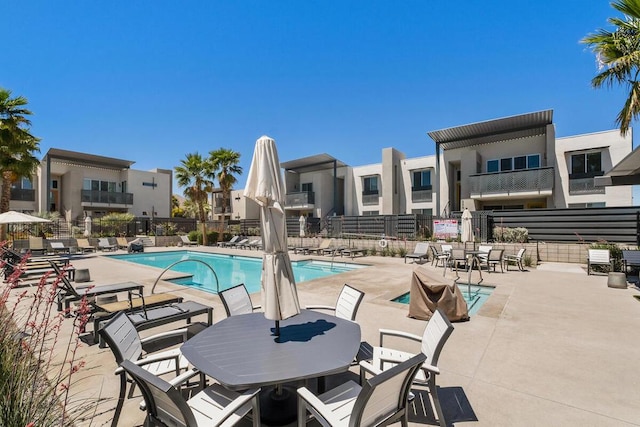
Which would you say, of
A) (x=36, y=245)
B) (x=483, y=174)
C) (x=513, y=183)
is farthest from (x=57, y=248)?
(x=513, y=183)

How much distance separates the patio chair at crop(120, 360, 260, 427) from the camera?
1.79m

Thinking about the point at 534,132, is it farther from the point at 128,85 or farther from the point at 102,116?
the point at 102,116

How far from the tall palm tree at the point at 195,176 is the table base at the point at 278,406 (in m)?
21.5

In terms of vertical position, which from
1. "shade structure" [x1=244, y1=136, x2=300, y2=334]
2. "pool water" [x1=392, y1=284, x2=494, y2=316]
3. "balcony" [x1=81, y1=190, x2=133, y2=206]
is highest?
"balcony" [x1=81, y1=190, x2=133, y2=206]

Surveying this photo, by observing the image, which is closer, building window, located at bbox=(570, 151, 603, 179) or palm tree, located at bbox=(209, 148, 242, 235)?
building window, located at bbox=(570, 151, 603, 179)

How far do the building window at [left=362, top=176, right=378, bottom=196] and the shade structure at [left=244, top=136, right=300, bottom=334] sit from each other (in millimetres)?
22238

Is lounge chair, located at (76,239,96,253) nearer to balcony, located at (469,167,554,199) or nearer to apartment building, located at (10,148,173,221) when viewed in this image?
apartment building, located at (10,148,173,221)

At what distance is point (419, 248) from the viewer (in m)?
14.2

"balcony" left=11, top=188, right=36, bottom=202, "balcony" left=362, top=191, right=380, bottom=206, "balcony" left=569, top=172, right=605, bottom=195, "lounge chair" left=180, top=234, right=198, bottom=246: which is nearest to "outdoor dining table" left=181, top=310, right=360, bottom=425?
"balcony" left=569, top=172, right=605, bottom=195

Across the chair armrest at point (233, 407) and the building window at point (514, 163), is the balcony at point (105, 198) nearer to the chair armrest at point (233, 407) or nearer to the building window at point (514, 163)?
Answer: the chair armrest at point (233, 407)

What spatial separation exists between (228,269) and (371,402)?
13.3 metres

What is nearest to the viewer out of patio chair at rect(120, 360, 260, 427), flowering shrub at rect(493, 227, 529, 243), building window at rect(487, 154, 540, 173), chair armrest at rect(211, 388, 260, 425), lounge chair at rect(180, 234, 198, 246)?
patio chair at rect(120, 360, 260, 427)

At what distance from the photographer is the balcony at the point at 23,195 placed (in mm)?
24375

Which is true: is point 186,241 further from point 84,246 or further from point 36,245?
point 36,245
